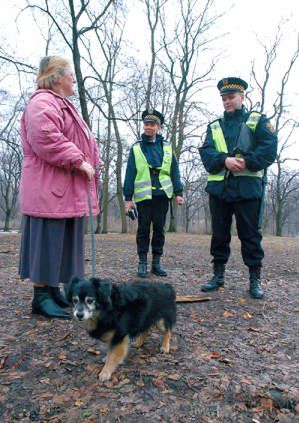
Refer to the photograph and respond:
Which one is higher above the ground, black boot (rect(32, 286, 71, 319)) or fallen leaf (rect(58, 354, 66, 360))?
black boot (rect(32, 286, 71, 319))

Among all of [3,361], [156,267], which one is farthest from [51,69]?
[156,267]

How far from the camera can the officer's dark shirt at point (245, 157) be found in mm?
4000

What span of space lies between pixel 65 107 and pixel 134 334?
220 centimetres

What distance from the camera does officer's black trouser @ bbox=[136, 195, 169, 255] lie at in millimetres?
5109

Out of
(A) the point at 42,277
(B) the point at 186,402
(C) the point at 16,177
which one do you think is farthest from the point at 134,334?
(C) the point at 16,177

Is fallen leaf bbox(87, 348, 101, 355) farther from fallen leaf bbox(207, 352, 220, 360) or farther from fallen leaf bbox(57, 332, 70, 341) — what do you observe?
fallen leaf bbox(207, 352, 220, 360)

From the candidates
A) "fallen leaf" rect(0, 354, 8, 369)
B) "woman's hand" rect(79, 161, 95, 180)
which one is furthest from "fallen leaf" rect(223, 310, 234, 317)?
"fallen leaf" rect(0, 354, 8, 369)

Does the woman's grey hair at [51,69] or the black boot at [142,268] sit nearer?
the woman's grey hair at [51,69]

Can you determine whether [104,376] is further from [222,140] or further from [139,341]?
[222,140]

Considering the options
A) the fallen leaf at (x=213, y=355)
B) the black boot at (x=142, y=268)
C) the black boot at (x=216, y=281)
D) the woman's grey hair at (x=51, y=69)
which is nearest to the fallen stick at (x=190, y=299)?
the black boot at (x=216, y=281)

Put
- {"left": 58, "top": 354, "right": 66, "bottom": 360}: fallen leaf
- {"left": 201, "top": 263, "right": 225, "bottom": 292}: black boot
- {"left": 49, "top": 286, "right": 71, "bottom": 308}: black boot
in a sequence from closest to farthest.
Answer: {"left": 58, "top": 354, "right": 66, "bottom": 360}: fallen leaf, {"left": 49, "top": 286, "right": 71, "bottom": 308}: black boot, {"left": 201, "top": 263, "right": 225, "bottom": 292}: black boot

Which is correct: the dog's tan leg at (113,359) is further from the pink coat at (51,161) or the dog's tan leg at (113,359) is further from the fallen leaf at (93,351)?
the pink coat at (51,161)

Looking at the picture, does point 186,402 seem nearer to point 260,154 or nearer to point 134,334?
point 134,334

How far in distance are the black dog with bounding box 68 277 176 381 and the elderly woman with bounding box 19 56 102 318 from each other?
2.72 feet
